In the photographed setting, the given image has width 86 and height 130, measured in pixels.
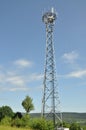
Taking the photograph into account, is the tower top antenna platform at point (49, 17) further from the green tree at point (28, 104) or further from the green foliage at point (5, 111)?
the green foliage at point (5, 111)

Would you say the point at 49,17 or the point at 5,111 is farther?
the point at 5,111

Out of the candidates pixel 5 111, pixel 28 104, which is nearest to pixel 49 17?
pixel 28 104

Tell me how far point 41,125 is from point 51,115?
38.3 ft

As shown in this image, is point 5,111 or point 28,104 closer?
point 28,104

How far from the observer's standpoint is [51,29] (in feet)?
209

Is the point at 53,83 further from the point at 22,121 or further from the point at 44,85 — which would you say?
the point at 22,121

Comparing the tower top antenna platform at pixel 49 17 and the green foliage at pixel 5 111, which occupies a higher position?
the tower top antenna platform at pixel 49 17

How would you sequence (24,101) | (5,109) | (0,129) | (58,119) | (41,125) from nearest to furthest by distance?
(0,129) < (41,125) < (58,119) < (24,101) < (5,109)

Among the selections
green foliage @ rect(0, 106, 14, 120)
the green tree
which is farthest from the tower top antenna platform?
green foliage @ rect(0, 106, 14, 120)

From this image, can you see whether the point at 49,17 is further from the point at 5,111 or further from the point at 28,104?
the point at 5,111

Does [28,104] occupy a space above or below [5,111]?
below

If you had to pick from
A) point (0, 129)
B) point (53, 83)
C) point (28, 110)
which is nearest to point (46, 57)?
point (53, 83)

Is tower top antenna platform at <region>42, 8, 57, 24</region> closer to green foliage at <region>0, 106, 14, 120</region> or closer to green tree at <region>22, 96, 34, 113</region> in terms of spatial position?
green tree at <region>22, 96, 34, 113</region>

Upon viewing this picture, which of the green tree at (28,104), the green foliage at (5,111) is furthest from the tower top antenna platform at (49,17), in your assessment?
the green foliage at (5,111)
